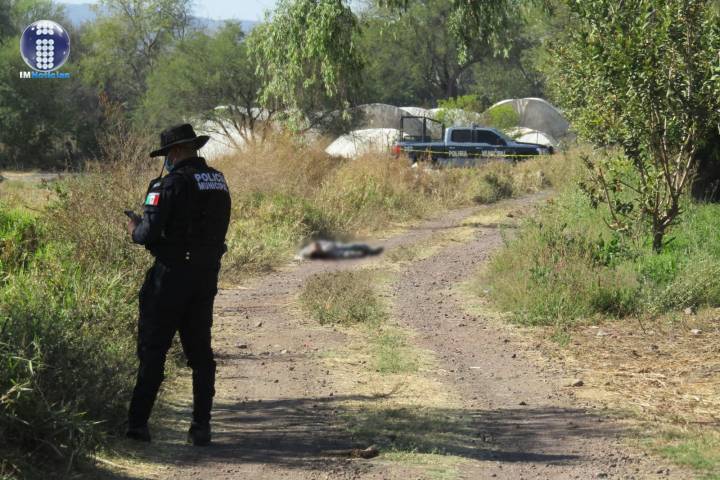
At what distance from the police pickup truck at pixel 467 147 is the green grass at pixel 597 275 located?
1774cm

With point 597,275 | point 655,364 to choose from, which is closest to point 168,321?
point 655,364

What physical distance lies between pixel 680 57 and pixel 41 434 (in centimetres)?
882

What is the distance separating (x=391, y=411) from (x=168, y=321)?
1.92m

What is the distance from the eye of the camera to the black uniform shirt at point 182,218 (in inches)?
238

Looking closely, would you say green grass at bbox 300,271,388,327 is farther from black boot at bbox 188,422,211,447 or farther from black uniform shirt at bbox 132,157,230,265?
black uniform shirt at bbox 132,157,230,265

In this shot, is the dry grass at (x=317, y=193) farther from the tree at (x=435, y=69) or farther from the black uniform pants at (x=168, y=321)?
the tree at (x=435, y=69)

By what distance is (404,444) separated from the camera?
6.44 meters

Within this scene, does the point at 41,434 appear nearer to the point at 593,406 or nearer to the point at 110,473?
the point at 110,473

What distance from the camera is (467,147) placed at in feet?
109

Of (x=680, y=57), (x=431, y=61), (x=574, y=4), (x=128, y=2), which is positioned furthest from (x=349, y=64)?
(x=128, y=2)

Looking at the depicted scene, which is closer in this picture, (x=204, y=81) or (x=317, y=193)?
(x=317, y=193)

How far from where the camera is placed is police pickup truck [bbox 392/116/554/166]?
31.8 metres

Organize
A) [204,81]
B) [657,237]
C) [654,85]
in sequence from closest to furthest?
1. [654,85]
2. [657,237]
3. [204,81]

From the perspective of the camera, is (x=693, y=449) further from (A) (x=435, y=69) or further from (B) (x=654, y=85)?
(A) (x=435, y=69)
